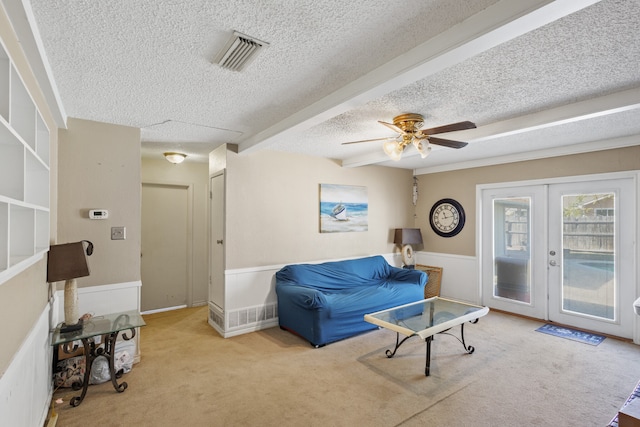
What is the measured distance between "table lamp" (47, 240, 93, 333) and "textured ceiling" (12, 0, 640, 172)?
1.16 meters

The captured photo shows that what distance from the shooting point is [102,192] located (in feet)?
9.86

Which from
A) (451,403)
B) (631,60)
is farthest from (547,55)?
(451,403)

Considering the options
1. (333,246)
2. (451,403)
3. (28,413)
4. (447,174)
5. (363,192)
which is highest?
(447,174)

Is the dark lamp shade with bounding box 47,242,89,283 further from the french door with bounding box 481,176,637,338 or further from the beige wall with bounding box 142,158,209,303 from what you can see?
the french door with bounding box 481,176,637,338

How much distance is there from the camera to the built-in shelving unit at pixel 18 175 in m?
1.23

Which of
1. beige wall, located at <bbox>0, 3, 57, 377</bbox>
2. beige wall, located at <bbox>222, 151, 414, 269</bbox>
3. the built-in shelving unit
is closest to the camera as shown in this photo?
the built-in shelving unit

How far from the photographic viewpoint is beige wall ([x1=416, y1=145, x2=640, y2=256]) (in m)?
3.82

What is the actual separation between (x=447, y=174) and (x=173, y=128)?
4458mm

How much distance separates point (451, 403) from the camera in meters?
2.42

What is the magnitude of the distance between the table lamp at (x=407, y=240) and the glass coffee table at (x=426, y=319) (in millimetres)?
1837

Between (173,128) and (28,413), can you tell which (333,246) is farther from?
(28,413)

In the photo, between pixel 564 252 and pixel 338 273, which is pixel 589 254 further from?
pixel 338 273

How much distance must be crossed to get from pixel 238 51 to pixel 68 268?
211cm

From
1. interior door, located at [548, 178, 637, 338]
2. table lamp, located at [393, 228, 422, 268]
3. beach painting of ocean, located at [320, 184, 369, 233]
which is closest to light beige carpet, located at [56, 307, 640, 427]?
interior door, located at [548, 178, 637, 338]
